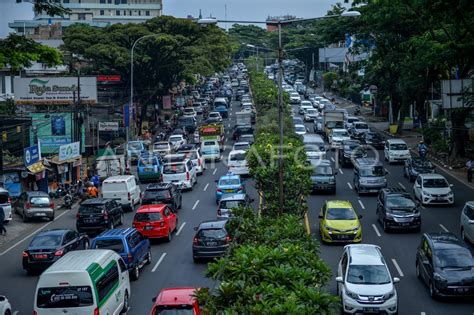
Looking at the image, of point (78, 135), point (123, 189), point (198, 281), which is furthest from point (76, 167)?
point (198, 281)

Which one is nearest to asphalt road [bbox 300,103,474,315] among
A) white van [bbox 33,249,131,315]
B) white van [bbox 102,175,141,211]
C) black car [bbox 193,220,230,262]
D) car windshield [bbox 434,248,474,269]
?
car windshield [bbox 434,248,474,269]

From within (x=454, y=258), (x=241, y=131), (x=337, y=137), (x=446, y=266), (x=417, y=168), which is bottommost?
(x=446, y=266)

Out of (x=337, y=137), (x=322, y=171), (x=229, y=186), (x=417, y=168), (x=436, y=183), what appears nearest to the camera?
(x=436, y=183)

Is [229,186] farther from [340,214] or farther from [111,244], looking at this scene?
[111,244]

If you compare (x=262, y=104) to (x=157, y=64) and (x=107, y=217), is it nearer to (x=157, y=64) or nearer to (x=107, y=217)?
(x=157, y=64)

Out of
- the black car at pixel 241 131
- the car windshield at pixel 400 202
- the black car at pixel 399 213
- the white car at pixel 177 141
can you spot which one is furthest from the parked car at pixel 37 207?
the black car at pixel 241 131

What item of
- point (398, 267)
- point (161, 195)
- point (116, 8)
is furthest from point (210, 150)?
point (116, 8)

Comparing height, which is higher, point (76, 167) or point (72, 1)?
point (72, 1)
